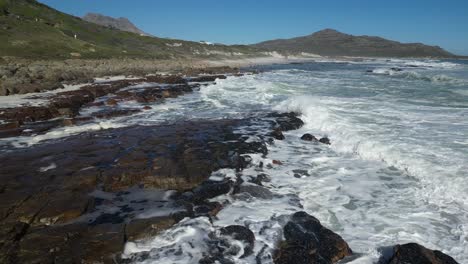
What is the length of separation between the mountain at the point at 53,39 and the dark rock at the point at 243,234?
39616 millimetres

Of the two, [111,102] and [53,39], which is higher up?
[53,39]

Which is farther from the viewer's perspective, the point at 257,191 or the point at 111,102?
the point at 111,102

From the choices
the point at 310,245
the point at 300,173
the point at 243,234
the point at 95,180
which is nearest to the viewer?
the point at 310,245

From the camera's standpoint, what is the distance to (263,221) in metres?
6.26

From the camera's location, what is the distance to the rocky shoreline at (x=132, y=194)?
5.11m

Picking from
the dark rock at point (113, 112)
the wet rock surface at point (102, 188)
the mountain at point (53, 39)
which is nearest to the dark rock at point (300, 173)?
the wet rock surface at point (102, 188)

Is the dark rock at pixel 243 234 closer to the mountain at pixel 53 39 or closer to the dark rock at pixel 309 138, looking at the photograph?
the dark rock at pixel 309 138

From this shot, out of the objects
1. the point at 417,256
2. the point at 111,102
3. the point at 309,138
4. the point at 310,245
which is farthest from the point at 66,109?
the point at 417,256

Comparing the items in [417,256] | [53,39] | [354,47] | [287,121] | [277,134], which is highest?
[53,39]

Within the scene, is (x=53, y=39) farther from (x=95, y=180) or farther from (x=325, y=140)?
(x=95, y=180)

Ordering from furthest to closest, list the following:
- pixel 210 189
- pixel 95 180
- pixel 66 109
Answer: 1. pixel 66 109
2. pixel 95 180
3. pixel 210 189

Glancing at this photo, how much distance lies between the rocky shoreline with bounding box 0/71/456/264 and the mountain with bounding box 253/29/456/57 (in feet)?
406

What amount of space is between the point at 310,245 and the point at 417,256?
1.43 metres

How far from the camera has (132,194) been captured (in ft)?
23.9
